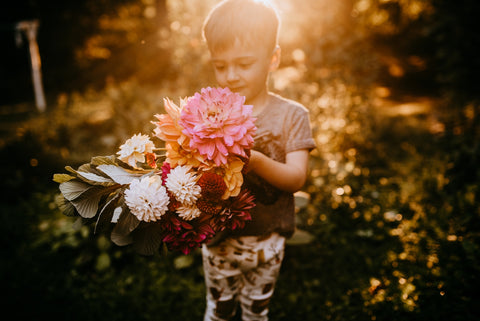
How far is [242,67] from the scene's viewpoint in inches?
54.9

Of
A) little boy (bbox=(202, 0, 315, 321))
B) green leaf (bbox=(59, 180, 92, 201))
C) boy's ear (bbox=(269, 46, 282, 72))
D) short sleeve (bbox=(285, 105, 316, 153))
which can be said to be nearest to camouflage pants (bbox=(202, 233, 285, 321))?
little boy (bbox=(202, 0, 315, 321))

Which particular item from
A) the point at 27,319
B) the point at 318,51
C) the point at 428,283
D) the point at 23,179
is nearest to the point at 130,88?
the point at 23,179

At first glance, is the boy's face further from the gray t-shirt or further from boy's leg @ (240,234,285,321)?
boy's leg @ (240,234,285,321)

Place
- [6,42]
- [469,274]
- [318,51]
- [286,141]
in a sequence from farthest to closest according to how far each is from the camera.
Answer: [6,42], [318,51], [469,274], [286,141]

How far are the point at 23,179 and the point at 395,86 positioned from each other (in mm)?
13215

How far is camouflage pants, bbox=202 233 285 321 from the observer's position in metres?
1.61

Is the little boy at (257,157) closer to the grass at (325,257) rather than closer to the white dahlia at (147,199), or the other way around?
the white dahlia at (147,199)

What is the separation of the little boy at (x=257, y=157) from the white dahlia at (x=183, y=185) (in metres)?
0.28

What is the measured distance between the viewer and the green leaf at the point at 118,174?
3.88 ft

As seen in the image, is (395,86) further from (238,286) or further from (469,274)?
(238,286)

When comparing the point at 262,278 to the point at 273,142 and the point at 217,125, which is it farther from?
the point at 217,125

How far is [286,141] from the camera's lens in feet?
4.91

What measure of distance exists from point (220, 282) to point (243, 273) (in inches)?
5.2

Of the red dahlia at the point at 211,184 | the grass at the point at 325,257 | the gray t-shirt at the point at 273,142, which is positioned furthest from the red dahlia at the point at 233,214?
the grass at the point at 325,257
